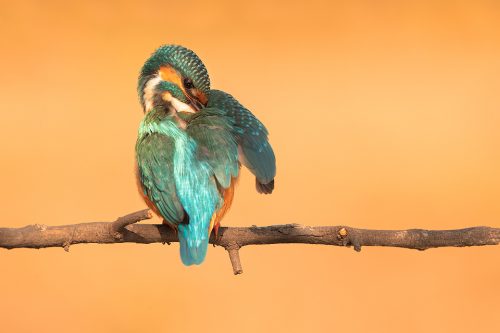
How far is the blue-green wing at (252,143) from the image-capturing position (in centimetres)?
259

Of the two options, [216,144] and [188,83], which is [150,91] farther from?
[216,144]

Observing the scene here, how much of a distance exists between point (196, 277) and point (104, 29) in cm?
348

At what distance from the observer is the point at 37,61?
7.39 meters

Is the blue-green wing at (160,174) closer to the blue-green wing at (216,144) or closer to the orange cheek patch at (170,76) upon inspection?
the blue-green wing at (216,144)

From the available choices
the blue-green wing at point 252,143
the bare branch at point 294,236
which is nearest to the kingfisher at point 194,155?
the blue-green wing at point 252,143

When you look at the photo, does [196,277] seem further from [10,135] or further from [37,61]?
[37,61]

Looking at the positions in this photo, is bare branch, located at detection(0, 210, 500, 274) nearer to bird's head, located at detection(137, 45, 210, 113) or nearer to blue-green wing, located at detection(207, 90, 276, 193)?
blue-green wing, located at detection(207, 90, 276, 193)

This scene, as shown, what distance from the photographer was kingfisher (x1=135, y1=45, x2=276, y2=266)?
8.18 ft

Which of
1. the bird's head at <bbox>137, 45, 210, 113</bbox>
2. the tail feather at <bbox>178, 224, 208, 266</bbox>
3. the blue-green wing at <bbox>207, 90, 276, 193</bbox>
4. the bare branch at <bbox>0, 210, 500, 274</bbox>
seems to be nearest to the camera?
the bare branch at <bbox>0, 210, 500, 274</bbox>

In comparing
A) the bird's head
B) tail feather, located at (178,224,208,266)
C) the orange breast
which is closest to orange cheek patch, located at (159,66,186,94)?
the bird's head

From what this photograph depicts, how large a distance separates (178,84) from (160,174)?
336 mm

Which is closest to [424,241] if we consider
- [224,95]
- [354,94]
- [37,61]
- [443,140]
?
[224,95]

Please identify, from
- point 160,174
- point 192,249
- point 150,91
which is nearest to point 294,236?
point 192,249

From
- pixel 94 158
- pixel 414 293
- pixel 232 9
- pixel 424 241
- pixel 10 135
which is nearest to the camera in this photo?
pixel 424 241
